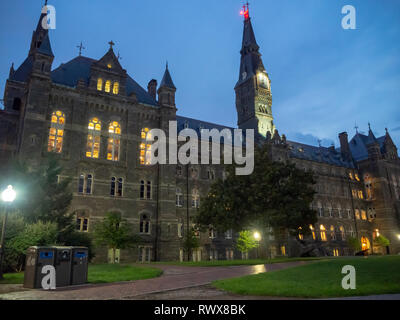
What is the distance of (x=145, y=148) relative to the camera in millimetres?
39219

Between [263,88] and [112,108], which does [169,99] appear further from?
[263,88]

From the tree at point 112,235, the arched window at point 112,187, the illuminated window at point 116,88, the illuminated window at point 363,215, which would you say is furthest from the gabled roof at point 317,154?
the tree at point 112,235

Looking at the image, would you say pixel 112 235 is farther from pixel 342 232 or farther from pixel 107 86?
pixel 342 232

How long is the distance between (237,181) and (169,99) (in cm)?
1569

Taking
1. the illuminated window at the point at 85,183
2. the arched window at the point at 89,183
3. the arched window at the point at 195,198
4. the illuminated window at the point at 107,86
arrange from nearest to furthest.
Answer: the illuminated window at the point at 85,183
the arched window at the point at 89,183
the illuminated window at the point at 107,86
the arched window at the point at 195,198

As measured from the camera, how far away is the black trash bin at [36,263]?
13625mm

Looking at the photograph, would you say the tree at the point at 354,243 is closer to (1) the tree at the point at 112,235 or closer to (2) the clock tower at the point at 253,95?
(2) the clock tower at the point at 253,95

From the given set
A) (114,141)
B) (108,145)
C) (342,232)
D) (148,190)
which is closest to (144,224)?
(148,190)

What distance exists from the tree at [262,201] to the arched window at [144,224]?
7.09 metres

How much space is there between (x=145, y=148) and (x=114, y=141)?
12.7ft
